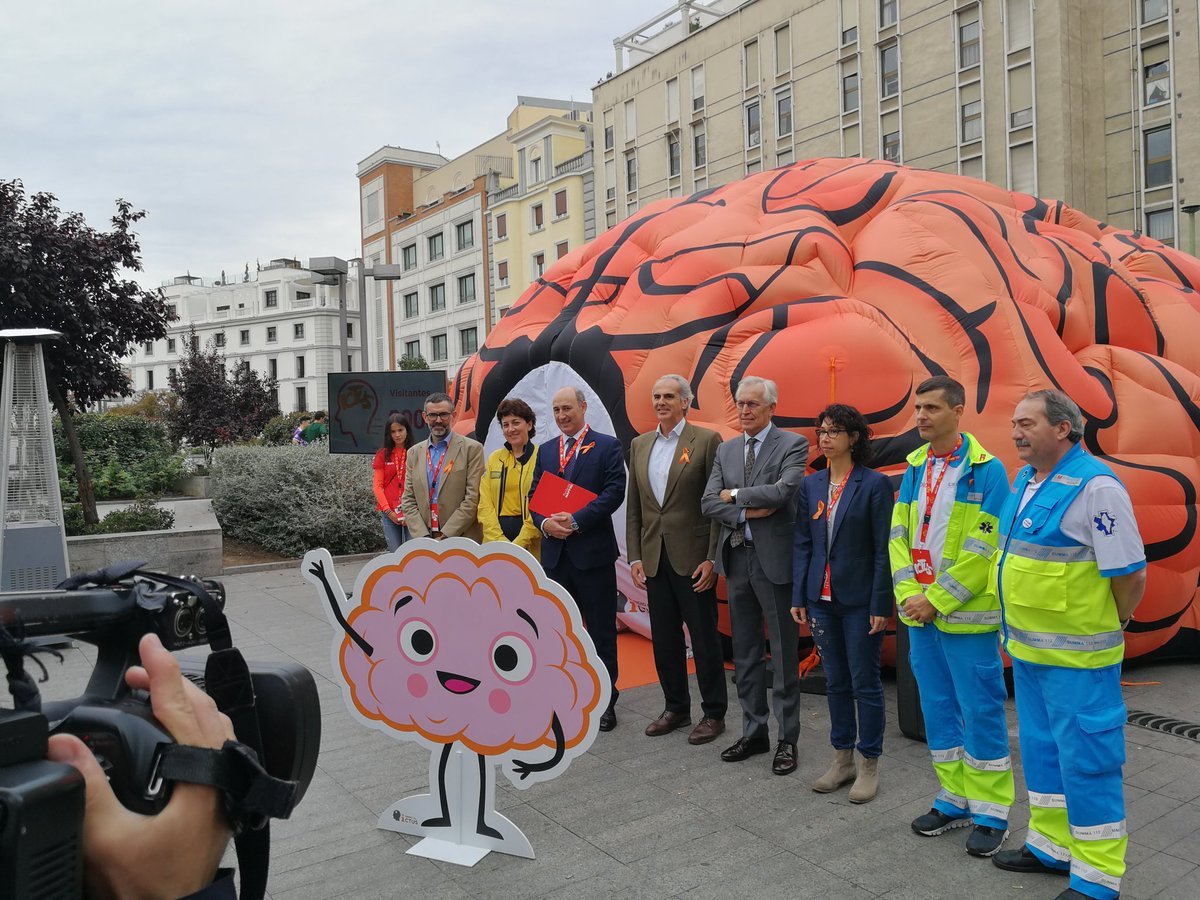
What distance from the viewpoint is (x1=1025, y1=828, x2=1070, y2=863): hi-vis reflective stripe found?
3270 mm

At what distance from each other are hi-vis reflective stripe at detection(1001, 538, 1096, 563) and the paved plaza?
1.17 m

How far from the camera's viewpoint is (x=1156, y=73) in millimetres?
23141

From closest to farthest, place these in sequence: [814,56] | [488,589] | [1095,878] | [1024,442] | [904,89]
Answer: [1095,878] → [1024,442] → [488,589] → [904,89] → [814,56]

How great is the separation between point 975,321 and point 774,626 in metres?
2.22

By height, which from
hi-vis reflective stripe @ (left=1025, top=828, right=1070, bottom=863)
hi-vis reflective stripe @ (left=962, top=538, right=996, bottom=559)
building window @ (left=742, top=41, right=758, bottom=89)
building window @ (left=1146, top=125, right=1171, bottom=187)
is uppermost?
building window @ (left=742, top=41, right=758, bottom=89)

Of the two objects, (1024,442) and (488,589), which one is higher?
(1024,442)

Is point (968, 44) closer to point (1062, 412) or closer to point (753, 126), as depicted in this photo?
point (753, 126)

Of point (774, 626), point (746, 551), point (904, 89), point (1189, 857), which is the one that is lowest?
point (1189, 857)

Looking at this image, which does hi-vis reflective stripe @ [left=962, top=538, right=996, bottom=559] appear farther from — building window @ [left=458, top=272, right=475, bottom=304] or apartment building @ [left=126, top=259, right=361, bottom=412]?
apartment building @ [left=126, top=259, right=361, bottom=412]

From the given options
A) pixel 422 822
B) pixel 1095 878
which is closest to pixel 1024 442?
pixel 1095 878

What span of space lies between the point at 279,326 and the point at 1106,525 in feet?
246

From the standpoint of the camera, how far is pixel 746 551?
4.64 meters

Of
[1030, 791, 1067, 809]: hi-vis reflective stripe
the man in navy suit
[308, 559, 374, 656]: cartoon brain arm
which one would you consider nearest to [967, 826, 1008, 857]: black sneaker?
[1030, 791, 1067, 809]: hi-vis reflective stripe

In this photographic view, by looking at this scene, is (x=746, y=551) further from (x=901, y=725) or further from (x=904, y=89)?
(x=904, y=89)
